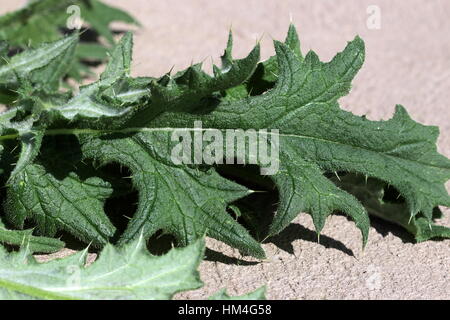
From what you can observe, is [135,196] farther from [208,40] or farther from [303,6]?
[303,6]

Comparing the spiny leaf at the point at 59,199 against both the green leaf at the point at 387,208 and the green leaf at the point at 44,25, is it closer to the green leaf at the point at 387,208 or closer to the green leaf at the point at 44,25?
the green leaf at the point at 387,208

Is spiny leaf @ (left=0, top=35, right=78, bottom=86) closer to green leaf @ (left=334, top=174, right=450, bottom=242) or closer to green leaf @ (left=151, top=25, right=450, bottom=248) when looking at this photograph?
green leaf @ (left=151, top=25, right=450, bottom=248)

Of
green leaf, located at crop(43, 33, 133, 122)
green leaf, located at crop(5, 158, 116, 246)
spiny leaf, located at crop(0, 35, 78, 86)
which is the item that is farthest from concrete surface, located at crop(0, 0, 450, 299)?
spiny leaf, located at crop(0, 35, 78, 86)

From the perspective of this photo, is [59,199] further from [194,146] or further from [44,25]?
[44,25]

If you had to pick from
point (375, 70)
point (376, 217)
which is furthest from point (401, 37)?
point (376, 217)

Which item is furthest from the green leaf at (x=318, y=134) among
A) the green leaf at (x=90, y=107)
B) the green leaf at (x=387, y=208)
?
the green leaf at (x=90, y=107)

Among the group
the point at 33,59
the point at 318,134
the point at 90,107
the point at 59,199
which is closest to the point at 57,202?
the point at 59,199
